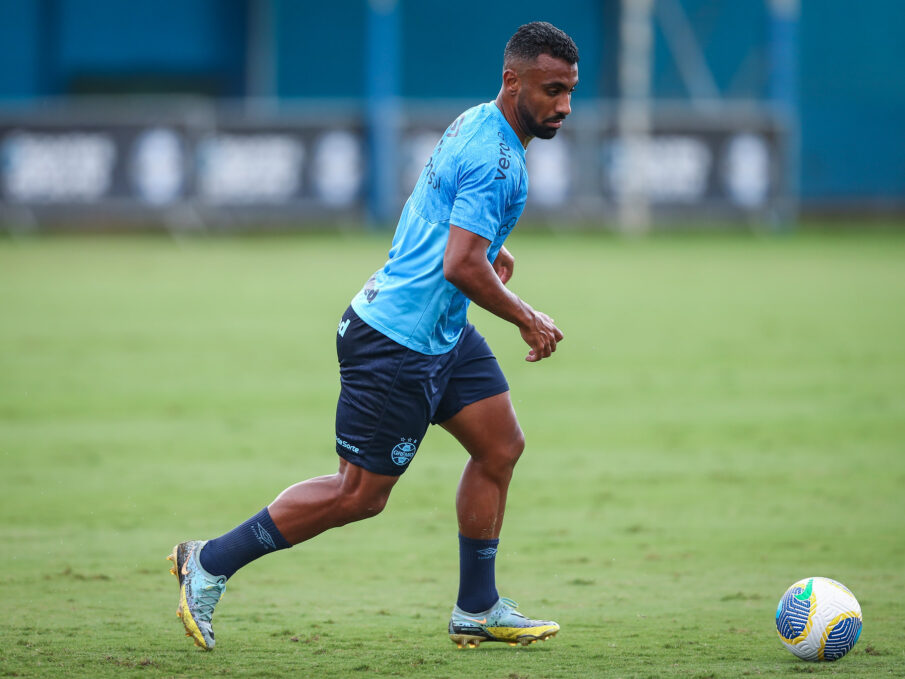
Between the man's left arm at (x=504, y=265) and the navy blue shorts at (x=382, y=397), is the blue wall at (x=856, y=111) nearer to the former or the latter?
the man's left arm at (x=504, y=265)

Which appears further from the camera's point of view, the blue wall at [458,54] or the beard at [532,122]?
the blue wall at [458,54]

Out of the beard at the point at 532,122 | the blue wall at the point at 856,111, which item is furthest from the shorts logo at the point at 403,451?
the blue wall at the point at 856,111

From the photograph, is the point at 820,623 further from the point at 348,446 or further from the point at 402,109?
the point at 402,109

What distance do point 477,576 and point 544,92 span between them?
194 cm

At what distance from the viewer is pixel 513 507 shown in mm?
7984

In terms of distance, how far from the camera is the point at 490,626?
18.2 ft

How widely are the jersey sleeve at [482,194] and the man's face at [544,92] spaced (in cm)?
26

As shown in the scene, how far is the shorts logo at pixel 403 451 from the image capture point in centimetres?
526

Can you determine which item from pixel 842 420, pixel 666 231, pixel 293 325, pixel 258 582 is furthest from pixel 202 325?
pixel 666 231

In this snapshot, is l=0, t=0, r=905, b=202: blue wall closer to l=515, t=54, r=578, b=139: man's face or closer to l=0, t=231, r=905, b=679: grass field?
l=0, t=231, r=905, b=679: grass field

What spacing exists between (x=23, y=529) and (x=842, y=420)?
19.4 feet

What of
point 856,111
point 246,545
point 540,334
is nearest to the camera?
point 540,334

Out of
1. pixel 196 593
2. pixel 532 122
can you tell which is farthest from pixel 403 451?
pixel 532 122

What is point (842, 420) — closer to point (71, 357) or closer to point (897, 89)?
point (71, 357)
